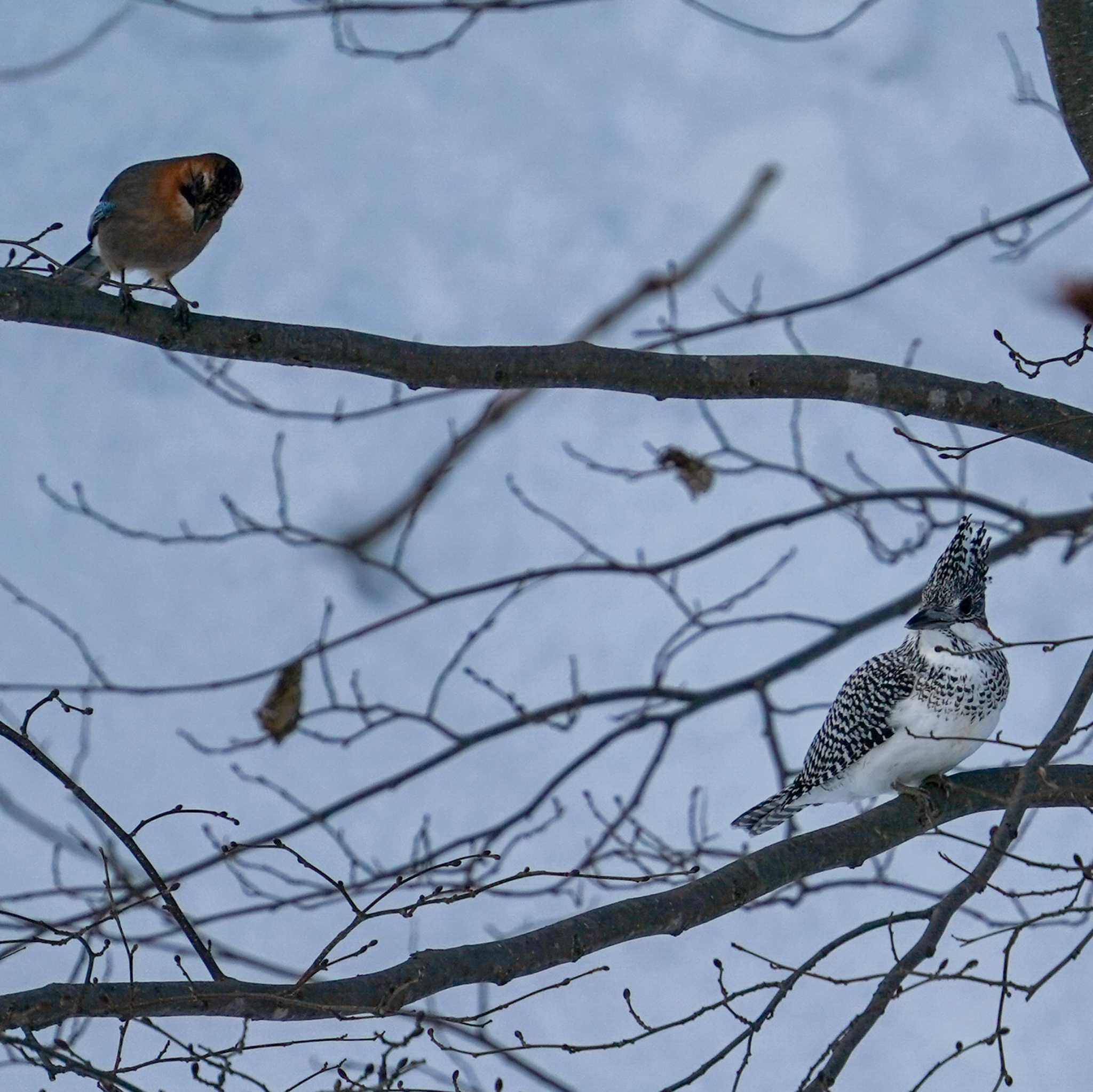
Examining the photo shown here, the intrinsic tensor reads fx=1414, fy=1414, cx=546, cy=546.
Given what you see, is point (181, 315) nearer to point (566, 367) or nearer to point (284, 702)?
point (566, 367)

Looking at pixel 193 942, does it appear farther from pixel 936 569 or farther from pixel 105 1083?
pixel 936 569

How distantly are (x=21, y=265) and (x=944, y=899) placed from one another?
5.12 feet

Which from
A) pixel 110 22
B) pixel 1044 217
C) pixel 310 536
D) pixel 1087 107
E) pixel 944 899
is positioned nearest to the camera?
pixel 944 899

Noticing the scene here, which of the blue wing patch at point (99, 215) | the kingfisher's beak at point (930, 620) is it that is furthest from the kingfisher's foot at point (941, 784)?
the blue wing patch at point (99, 215)

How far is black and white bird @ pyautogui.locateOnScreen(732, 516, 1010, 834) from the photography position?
2.60 m

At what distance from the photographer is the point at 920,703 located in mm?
2654

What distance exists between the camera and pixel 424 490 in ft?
11.0

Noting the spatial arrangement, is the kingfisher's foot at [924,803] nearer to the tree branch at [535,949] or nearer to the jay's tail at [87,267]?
the tree branch at [535,949]

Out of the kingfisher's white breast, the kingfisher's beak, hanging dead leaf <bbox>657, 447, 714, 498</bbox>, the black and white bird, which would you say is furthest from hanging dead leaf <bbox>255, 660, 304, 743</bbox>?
the kingfisher's beak

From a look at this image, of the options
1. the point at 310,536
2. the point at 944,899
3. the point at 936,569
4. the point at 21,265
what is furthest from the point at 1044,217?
the point at 21,265

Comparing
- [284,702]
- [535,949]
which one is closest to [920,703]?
[535,949]

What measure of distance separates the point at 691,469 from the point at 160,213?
1.36 meters

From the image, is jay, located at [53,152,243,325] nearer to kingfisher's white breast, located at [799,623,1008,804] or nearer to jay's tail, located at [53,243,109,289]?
jay's tail, located at [53,243,109,289]

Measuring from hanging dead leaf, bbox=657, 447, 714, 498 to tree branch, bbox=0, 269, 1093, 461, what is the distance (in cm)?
114
